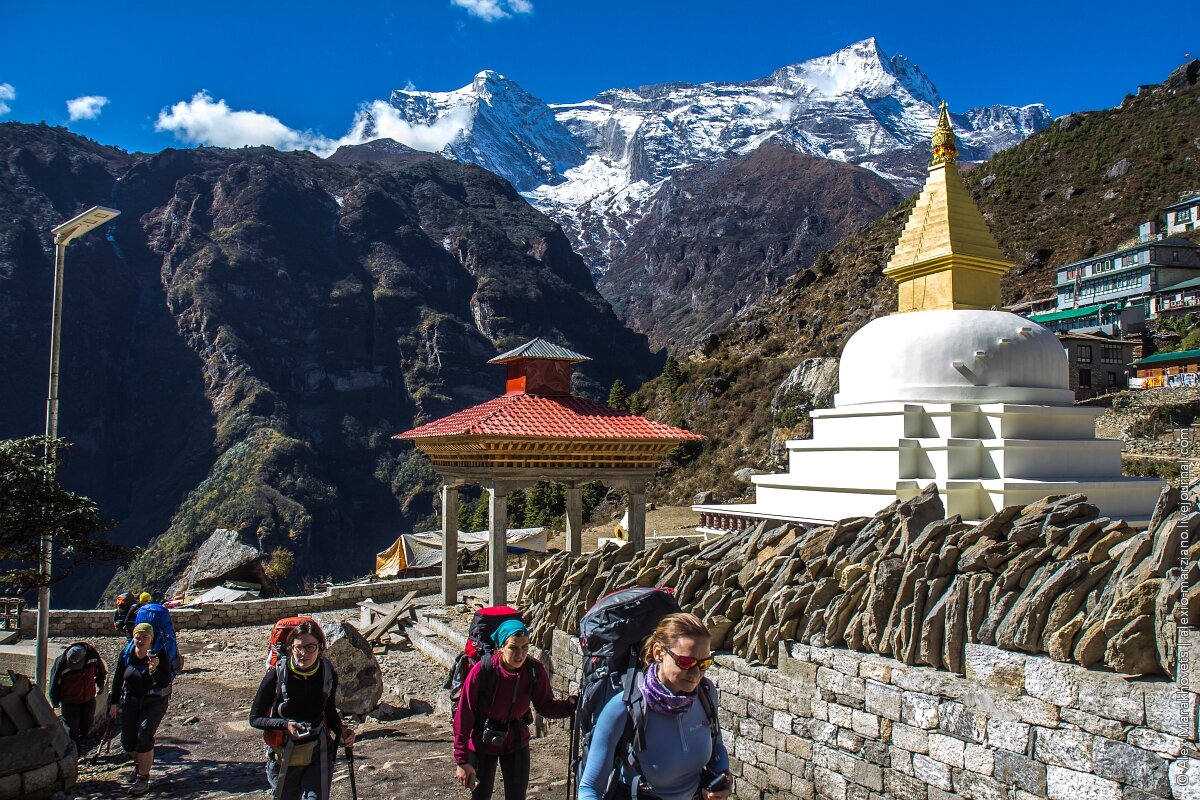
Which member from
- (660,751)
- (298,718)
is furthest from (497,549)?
(660,751)

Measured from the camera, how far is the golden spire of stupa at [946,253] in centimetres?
1065

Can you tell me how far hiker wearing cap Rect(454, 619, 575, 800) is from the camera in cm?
438

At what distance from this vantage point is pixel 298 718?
449 cm

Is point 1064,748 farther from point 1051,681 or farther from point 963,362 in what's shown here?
point 963,362

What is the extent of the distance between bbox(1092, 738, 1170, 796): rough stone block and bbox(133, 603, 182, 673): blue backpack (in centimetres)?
623

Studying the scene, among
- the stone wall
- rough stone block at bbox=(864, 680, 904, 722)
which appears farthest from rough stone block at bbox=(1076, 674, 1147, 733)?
rough stone block at bbox=(864, 680, 904, 722)

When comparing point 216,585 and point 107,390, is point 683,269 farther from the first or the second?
point 216,585

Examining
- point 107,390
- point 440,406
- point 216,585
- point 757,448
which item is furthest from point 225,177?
point 216,585

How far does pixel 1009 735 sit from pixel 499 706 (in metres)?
2.63

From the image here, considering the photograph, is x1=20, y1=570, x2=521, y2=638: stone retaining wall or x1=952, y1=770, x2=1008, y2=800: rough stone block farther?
x1=20, y1=570, x2=521, y2=638: stone retaining wall

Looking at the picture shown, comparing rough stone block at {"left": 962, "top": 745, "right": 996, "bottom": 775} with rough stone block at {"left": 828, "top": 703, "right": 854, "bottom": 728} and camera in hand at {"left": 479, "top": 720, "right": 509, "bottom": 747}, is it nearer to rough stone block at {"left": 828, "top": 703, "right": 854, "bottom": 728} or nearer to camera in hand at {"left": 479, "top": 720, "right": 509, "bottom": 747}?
rough stone block at {"left": 828, "top": 703, "right": 854, "bottom": 728}

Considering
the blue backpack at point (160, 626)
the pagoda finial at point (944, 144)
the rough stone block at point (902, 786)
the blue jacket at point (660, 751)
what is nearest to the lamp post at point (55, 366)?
the blue backpack at point (160, 626)

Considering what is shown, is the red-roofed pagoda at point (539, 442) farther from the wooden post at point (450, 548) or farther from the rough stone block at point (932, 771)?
the rough stone block at point (932, 771)

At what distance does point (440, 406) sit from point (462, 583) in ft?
222
